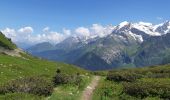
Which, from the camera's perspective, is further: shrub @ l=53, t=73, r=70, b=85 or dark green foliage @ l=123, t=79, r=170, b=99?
shrub @ l=53, t=73, r=70, b=85

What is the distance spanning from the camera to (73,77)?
37625 millimetres

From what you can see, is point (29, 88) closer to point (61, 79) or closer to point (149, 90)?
point (61, 79)

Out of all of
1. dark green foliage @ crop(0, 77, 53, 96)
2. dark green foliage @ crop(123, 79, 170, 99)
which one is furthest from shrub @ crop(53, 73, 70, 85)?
dark green foliage @ crop(123, 79, 170, 99)

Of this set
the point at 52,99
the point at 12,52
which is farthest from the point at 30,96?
the point at 12,52

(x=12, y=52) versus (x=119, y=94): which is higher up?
(x=12, y=52)

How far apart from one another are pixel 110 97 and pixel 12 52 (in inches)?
2778

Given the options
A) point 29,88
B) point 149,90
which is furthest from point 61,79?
point 149,90

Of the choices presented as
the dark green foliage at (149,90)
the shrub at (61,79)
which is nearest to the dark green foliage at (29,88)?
the shrub at (61,79)

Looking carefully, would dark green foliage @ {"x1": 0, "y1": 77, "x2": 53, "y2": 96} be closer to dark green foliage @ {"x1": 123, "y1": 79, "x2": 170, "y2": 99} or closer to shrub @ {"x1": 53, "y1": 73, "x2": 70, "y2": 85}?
shrub @ {"x1": 53, "y1": 73, "x2": 70, "y2": 85}

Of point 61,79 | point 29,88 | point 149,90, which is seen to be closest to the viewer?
point 29,88

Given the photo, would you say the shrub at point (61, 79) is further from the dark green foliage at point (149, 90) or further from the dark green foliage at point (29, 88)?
the dark green foliage at point (149, 90)

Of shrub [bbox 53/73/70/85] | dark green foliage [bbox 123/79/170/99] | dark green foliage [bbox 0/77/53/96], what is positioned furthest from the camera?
shrub [bbox 53/73/70/85]

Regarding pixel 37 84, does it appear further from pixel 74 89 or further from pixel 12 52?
pixel 12 52

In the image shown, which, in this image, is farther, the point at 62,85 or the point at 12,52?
the point at 12,52
